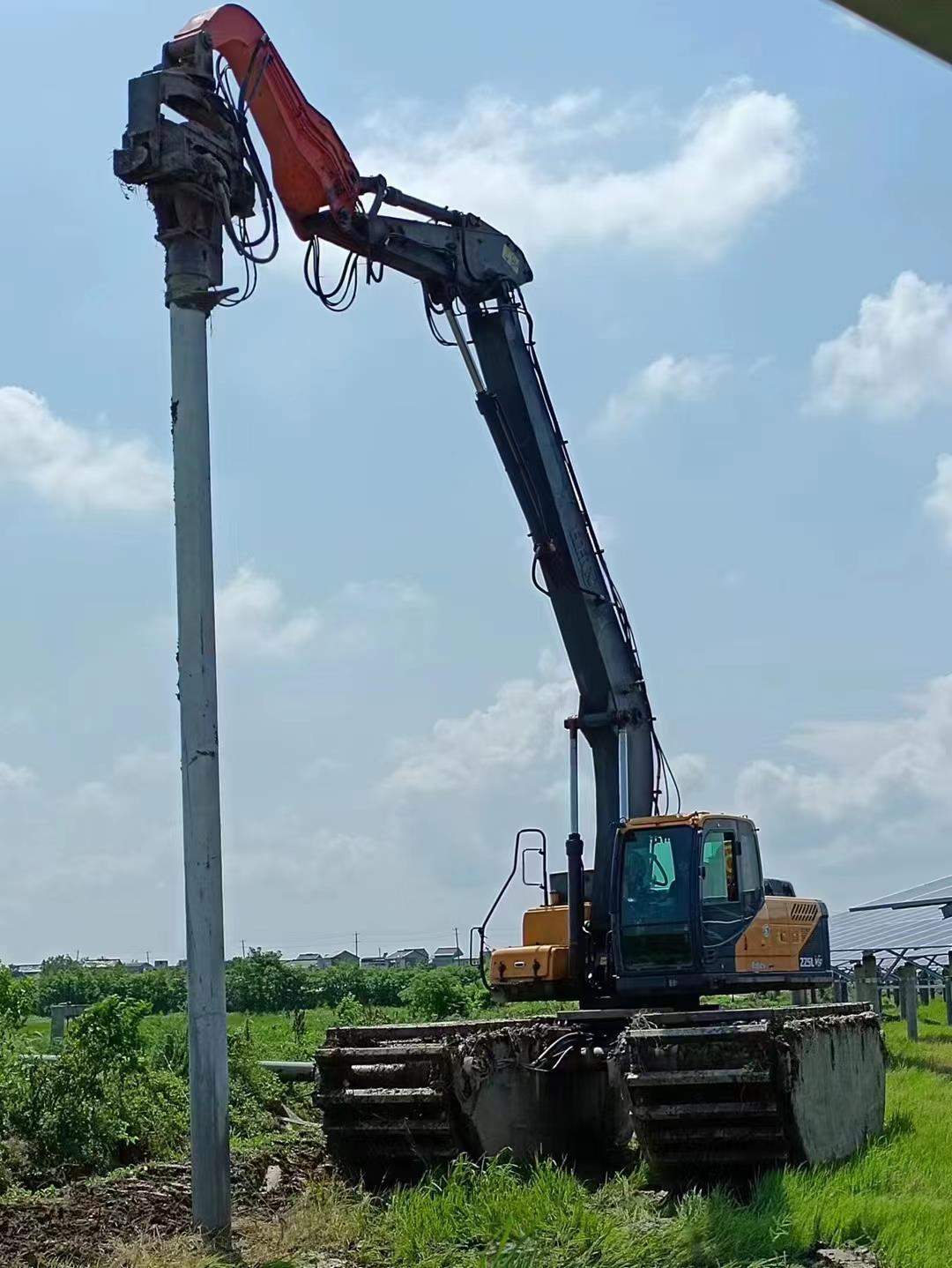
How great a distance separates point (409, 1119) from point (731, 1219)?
125 inches

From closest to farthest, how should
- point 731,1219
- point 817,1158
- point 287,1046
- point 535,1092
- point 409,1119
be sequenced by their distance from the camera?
1. point 731,1219
2. point 817,1158
3. point 409,1119
4. point 535,1092
5. point 287,1046

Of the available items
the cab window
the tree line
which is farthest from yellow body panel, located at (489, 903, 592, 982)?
the tree line

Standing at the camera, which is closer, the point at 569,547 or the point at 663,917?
the point at 663,917

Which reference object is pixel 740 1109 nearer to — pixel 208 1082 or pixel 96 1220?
pixel 208 1082

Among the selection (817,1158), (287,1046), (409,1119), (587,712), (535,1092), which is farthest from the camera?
(287,1046)

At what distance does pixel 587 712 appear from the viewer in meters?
14.2

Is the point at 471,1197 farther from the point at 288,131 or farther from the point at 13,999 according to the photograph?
the point at 288,131

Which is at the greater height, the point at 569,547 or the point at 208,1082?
the point at 569,547

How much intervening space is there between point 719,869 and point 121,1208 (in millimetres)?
5287

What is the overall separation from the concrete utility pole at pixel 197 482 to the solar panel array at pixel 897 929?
19.8m

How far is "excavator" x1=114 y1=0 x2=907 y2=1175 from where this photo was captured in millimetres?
10094

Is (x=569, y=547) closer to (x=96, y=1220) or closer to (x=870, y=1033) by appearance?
(x=870, y=1033)

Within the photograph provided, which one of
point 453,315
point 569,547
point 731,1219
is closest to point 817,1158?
point 731,1219

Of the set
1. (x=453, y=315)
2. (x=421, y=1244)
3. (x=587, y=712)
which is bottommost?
(x=421, y=1244)
